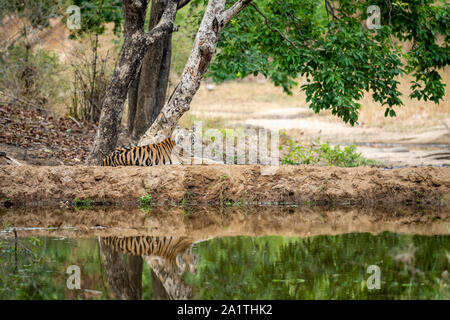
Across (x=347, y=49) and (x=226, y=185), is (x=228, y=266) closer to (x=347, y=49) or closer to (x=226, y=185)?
(x=226, y=185)

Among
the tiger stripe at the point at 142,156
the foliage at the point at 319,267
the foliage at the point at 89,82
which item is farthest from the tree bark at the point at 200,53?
the foliage at the point at 89,82

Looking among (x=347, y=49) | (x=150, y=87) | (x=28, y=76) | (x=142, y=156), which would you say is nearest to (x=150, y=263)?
(x=142, y=156)

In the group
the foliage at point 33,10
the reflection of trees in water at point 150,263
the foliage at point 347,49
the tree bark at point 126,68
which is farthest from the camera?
the foliage at point 33,10

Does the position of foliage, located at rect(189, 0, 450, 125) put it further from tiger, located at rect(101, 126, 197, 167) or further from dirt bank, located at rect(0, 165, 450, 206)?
tiger, located at rect(101, 126, 197, 167)

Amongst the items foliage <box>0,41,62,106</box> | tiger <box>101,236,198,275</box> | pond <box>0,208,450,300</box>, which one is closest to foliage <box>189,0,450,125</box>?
pond <box>0,208,450,300</box>

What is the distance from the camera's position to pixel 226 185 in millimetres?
8203

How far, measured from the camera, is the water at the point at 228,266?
166 inches

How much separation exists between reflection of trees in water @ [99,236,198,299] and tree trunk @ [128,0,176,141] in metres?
Result: 5.93

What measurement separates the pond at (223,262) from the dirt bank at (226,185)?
1288 millimetres

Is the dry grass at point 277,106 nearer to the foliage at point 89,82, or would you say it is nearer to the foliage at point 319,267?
the foliage at point 89,82

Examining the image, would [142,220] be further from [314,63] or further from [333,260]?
[314,63]

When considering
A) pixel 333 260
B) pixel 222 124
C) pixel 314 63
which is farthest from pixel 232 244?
pixel 222 124

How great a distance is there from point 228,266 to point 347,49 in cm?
575

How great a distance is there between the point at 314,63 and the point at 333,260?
5.12 m
